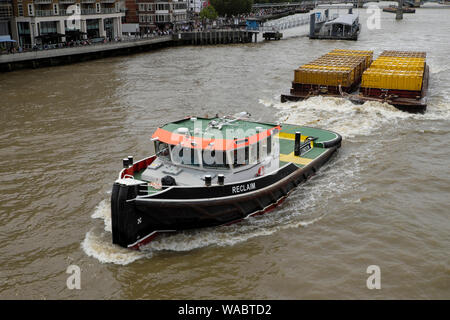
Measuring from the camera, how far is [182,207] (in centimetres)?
1520

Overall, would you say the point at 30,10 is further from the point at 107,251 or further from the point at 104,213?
the point at 107,251

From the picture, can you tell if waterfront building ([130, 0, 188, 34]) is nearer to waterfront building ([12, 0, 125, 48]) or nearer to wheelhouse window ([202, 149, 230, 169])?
waterfront building ([12, 0, 125, 48])

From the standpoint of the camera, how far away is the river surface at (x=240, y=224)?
14062 mm

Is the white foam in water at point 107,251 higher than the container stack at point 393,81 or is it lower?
lower

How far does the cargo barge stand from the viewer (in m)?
32.3

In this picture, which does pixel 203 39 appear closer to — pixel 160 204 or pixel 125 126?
pixel 125 126

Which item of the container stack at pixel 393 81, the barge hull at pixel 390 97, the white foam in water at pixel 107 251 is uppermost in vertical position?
the container stack at pixel 393 81

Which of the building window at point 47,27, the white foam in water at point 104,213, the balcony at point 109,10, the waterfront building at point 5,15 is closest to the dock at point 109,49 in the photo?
the building window at point 47,27

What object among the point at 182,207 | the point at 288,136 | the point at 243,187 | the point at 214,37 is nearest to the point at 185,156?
the point at 182,207

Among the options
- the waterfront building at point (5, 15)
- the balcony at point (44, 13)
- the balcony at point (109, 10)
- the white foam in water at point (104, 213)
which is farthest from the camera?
the balcony at point (109, 10)

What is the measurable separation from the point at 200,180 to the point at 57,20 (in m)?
60.5

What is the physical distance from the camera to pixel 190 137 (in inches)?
650

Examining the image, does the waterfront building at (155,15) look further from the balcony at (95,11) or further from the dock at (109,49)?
the balcony at (95,11)
